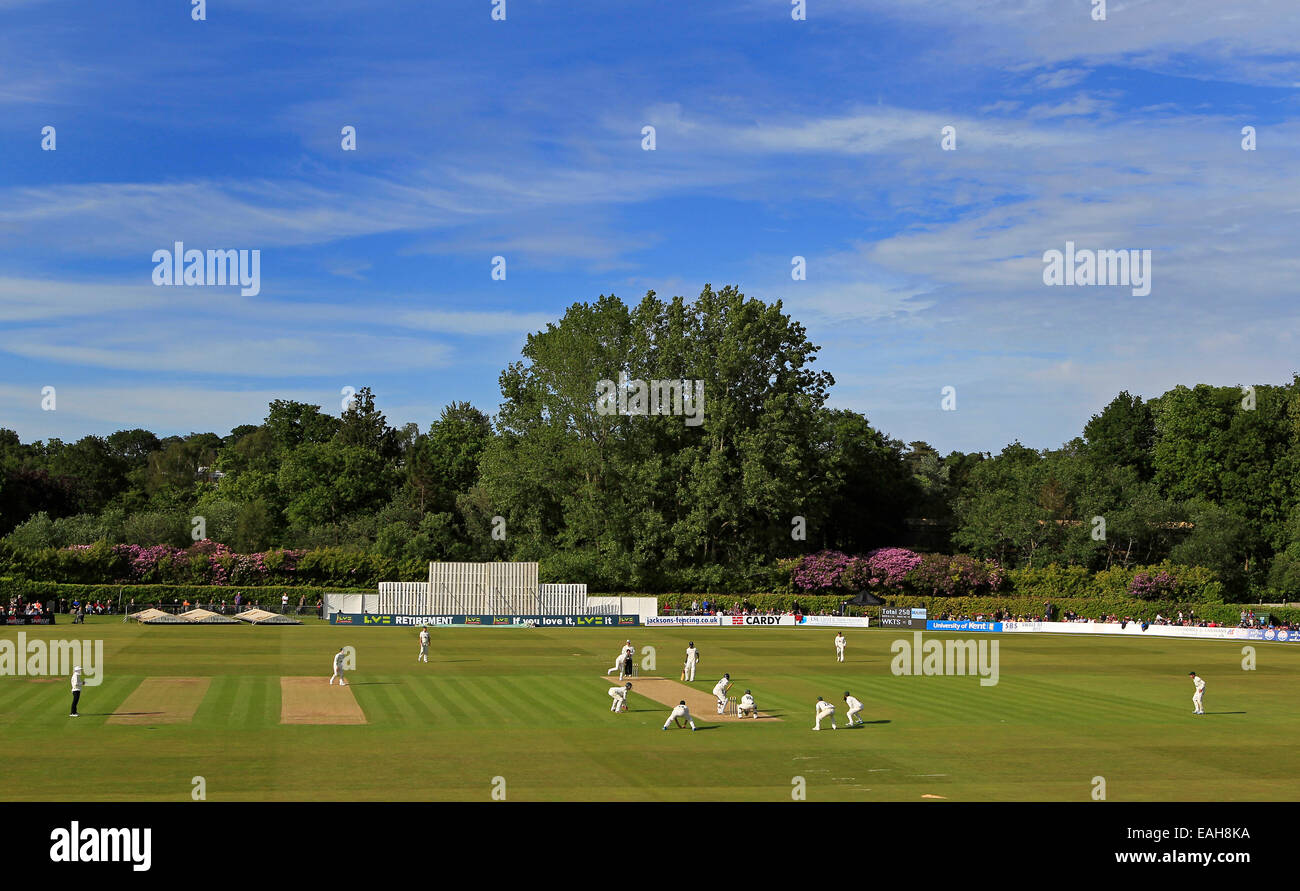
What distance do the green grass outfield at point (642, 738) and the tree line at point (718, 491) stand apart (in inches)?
1789

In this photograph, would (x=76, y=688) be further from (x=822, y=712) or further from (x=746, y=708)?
(x=822, y=712)

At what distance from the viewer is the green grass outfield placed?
26.2m

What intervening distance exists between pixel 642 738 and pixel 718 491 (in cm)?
6917

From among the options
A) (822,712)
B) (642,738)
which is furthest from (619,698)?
(822,712)

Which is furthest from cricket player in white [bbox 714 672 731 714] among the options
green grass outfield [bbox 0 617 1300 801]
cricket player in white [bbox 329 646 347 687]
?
cricket player in white [bbox 329 646 347 687]

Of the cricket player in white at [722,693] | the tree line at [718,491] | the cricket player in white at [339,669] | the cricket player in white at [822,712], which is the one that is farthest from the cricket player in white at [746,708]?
the tree line at [718,491]

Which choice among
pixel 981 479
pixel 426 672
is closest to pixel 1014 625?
pixel 981 479

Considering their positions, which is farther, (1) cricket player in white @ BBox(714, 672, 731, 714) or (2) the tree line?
(2) the tree line

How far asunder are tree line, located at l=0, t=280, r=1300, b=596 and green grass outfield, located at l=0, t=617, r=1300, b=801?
45445mm

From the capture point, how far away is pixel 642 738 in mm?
33500

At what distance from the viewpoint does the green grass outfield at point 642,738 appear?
26.2m

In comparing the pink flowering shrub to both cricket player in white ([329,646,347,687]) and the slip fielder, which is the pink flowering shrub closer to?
cricket player in white ([329,646,347,687])
